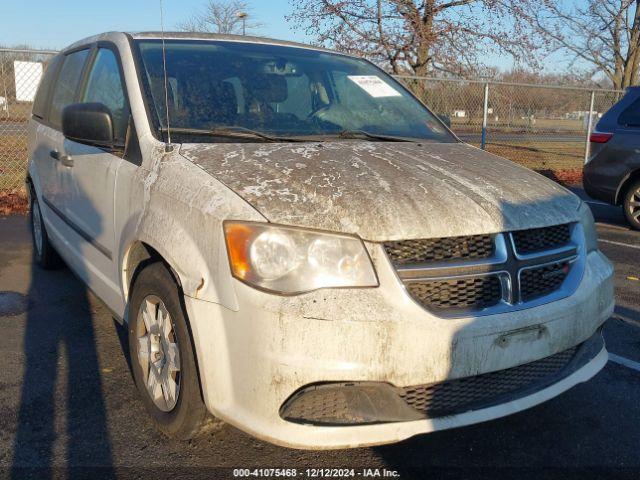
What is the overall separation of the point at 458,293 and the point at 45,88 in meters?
4.26

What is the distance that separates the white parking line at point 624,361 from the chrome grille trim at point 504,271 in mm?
1326

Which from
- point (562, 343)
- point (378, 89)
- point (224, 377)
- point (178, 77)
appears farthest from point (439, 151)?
point (224, 377)

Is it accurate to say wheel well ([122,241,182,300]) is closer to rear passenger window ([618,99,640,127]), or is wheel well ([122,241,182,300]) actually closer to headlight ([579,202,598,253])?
headlight ([579,202,598,253])

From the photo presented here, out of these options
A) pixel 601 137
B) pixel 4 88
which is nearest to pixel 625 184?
pixel 601 137

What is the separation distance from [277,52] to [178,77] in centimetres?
81

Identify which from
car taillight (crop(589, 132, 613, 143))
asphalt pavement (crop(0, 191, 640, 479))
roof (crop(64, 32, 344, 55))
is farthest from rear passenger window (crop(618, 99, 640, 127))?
roof (crop(64, 32, 344, 55))

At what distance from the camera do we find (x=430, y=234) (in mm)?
2383

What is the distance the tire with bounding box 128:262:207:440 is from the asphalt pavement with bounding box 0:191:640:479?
0.14m

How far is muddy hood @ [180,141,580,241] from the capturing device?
2391 millimetres

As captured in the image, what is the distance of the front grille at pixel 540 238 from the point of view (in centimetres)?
257

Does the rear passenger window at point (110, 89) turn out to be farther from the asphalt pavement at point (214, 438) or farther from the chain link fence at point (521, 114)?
the chain link fence at point (521, 114)

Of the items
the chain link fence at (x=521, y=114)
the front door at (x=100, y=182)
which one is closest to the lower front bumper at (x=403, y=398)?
the front door at (x=100, y=182)

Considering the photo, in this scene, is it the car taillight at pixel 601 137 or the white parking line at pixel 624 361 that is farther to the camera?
the car taillight at pixel 601 137

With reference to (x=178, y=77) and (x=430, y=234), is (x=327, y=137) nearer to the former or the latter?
(x=178, y=77)
